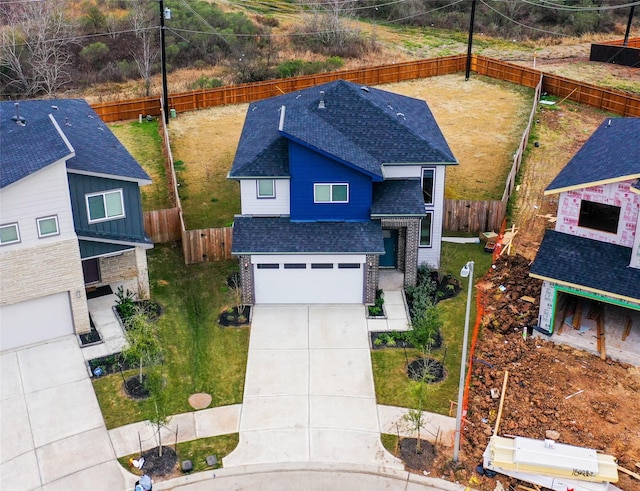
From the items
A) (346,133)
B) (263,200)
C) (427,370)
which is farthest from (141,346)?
(346,133)

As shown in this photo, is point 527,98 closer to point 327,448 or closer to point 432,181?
point 432,181

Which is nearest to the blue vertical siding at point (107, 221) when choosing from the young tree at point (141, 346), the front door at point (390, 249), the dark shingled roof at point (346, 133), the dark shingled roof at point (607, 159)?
the young tree at point (141, 346)

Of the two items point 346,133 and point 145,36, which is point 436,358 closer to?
point 346,133

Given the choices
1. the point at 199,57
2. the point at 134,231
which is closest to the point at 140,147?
the point at 134,231

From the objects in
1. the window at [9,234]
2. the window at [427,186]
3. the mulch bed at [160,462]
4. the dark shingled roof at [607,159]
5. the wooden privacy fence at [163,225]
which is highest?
the dark shingled roof at [607,159]

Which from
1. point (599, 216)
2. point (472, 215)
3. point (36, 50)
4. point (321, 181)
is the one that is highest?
point (36, 50)

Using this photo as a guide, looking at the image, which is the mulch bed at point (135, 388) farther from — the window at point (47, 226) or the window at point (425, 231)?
the window at point (425, 231)
